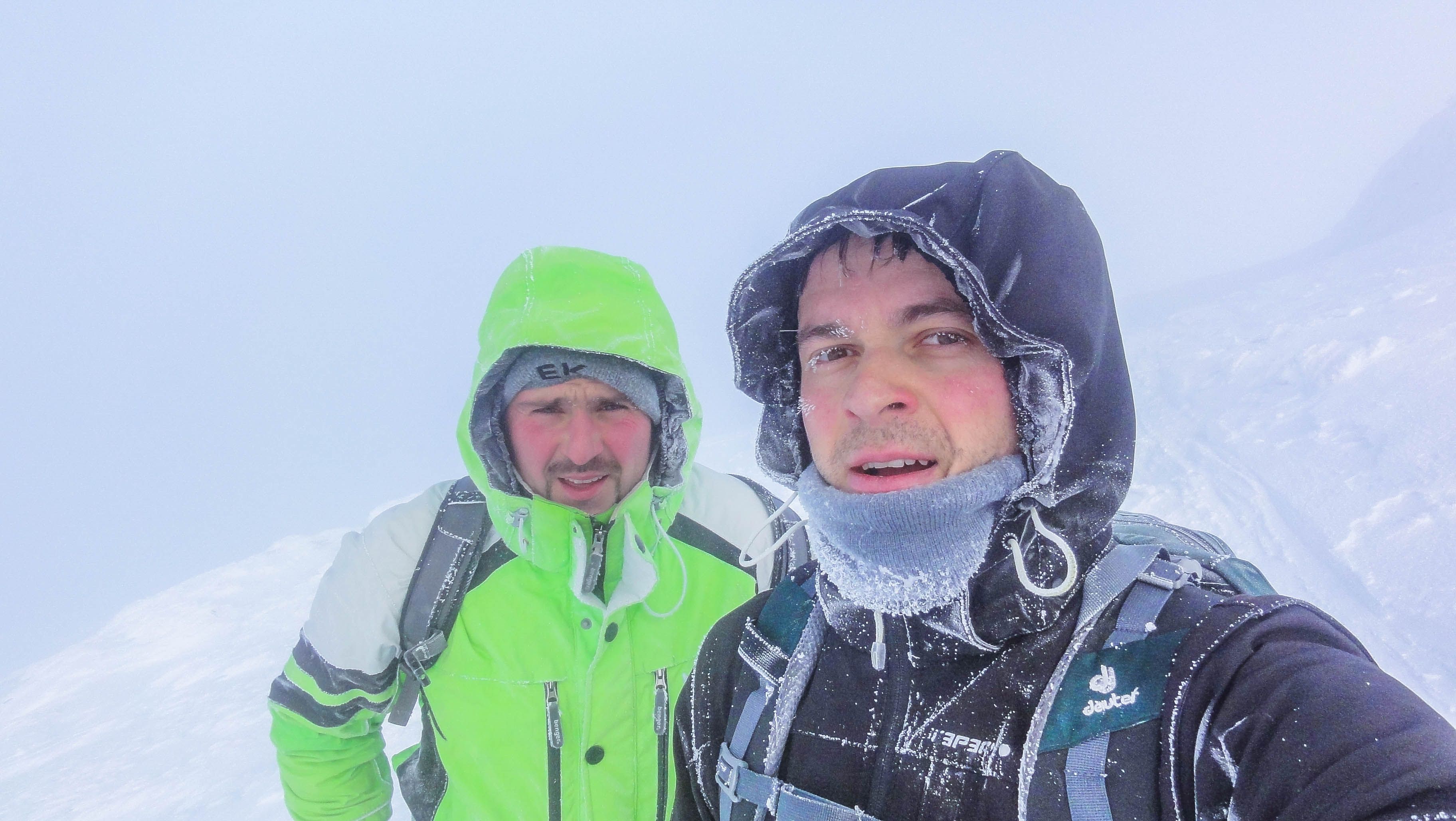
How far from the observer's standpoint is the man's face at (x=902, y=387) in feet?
5.12

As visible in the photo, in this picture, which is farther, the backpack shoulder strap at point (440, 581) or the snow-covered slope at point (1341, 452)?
the snow-covered slope at point (1341, 452)

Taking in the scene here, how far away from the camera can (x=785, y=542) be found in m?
3.34

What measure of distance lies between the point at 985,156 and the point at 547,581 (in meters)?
2.64

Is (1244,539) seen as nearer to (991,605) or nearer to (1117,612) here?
(1117,612)

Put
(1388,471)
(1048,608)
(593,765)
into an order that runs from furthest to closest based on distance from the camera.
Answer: (1388,471) → (593,765) → (1048,608)

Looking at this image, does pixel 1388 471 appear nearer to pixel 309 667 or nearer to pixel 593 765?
pixel 593 765

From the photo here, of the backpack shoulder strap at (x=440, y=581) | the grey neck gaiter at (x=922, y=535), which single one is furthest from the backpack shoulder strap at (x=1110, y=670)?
the backpack shoulder strap at (x=440, y=581)

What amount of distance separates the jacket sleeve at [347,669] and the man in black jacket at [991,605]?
6.16 feet

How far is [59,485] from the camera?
142 metres

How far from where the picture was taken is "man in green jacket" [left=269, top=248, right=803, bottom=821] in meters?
2.80

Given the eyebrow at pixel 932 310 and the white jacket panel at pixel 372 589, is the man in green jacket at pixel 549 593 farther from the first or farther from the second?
the eyebrow at pixel 932 310

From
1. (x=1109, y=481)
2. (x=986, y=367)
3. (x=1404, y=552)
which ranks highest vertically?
(x=986, y=367)

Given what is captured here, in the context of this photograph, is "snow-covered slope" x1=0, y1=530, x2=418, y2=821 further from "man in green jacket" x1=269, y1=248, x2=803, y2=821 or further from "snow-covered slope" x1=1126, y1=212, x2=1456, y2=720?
"snow-covered slope" x1=1126, y1=212, x2=1456, y2=720

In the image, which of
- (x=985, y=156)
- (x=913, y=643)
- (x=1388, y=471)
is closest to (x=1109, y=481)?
(x=913, y=643)
